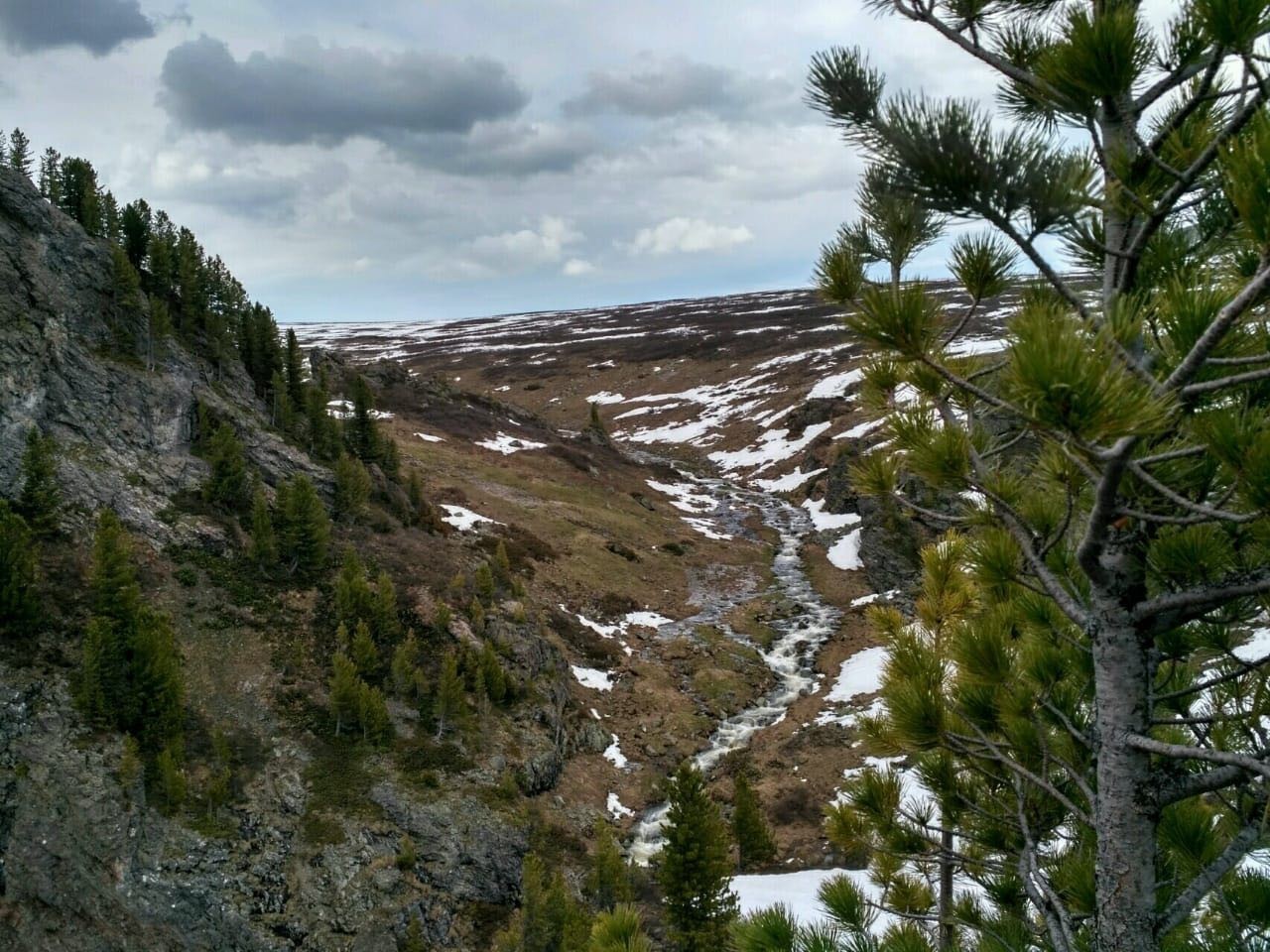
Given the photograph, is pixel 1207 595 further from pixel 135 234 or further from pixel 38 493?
pixel 135 234

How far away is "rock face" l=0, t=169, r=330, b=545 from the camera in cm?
2323

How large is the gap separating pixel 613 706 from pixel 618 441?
60380 mm

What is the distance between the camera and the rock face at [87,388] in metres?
23.2

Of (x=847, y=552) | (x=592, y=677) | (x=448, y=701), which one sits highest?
(x=448, y=701)

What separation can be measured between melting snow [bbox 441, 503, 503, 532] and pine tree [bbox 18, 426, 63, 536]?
18056mm

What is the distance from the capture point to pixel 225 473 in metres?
26.5

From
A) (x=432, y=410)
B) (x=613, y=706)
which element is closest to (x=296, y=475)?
(x=613, y=706)

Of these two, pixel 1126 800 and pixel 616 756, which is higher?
pixel 1126 800

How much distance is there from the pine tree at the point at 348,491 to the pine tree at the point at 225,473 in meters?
3.88

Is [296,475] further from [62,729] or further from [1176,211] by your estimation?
[1176,211]

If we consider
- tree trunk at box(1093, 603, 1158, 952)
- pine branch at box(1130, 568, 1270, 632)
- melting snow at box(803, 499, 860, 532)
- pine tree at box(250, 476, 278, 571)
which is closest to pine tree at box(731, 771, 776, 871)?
tree trunk at box(1093, 603, 1158, 952)

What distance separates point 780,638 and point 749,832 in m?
15.8

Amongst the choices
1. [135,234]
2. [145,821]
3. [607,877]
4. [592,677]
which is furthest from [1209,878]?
[135,234]

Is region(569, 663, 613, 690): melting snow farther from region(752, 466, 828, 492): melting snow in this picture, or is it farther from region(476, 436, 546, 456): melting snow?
region(752, 466, 828, 492): melting snow
